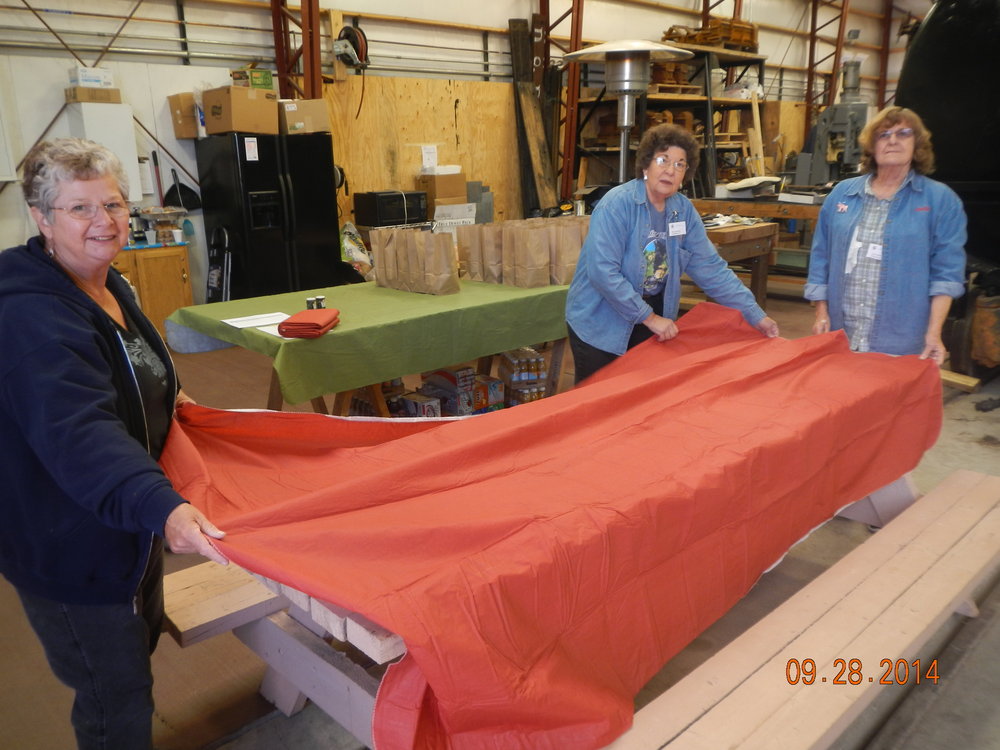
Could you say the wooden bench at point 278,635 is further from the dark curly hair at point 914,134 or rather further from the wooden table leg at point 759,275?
the wooden table leg at point 759,275

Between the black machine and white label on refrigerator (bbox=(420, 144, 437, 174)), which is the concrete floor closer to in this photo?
the black machine

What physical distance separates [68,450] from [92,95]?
5595 mm

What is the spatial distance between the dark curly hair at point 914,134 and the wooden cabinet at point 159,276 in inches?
204

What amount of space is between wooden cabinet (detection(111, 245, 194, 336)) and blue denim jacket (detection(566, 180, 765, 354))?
426cm

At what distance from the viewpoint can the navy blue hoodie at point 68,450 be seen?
126 cm

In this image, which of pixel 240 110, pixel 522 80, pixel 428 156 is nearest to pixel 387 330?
pixel 240 110

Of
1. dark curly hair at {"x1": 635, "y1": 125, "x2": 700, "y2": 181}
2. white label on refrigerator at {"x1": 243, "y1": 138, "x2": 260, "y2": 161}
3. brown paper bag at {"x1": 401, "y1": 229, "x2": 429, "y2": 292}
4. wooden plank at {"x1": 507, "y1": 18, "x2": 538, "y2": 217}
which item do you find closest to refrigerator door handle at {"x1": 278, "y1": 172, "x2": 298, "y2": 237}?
white label on refrigerator at {"x1": 243, "y1": 138, "x2": 260, "y2": 161}

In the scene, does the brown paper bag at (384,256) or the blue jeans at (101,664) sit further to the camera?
the brown paper bag at (384,256)

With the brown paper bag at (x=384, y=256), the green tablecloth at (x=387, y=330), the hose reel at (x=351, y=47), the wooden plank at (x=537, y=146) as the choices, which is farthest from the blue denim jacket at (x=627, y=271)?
the wooden plank at (x=537, y=146)

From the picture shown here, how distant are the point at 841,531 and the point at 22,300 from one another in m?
3.04

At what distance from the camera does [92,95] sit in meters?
5.78

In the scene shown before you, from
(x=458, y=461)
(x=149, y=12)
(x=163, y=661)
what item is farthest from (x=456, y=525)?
(x=149, y=12)

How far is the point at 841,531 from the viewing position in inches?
125

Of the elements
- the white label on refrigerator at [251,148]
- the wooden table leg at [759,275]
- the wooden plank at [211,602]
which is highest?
the white label on refrigerator at [251,148]
